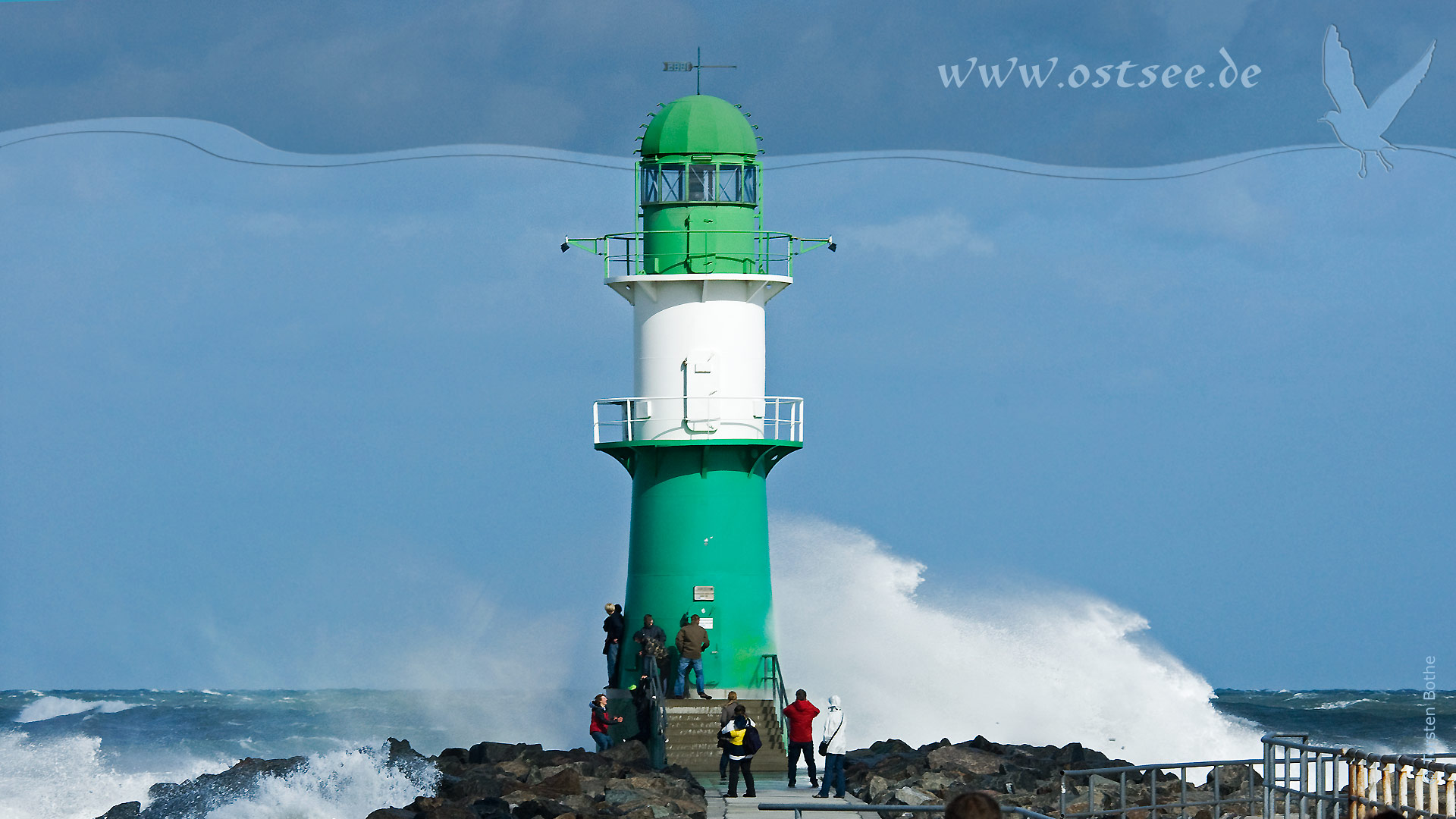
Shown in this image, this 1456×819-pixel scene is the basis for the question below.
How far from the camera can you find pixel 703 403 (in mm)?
27391

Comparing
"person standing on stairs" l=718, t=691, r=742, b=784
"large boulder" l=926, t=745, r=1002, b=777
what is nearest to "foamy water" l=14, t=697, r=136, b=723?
"person standing on stairs" l=718, t=691, r=742, b=784

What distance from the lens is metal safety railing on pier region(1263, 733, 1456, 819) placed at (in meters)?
15.3

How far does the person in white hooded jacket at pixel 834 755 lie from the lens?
2294 centimetres

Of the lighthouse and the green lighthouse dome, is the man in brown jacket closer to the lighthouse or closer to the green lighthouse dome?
the lighthouse

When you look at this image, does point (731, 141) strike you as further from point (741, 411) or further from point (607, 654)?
point (607, 654)

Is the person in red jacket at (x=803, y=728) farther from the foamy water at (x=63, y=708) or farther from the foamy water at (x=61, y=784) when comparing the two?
the foamy water at (x=63, y=708)

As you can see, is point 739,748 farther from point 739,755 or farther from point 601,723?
point 601,723

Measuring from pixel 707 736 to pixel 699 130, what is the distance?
831cm

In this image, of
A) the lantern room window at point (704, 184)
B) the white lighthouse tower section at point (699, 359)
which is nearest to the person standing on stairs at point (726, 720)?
the white lighthouse tower section at point (699, 359)

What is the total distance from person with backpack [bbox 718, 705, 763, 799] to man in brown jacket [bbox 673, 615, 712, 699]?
8.90 feet

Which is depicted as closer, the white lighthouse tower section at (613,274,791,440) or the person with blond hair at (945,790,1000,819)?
the person with blond hair at (945,790,1000,819)

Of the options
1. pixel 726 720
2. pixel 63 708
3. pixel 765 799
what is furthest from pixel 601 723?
pixel 63 708

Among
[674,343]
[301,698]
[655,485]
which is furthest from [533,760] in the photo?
[301,698]

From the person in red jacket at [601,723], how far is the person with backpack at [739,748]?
8.93 ft
